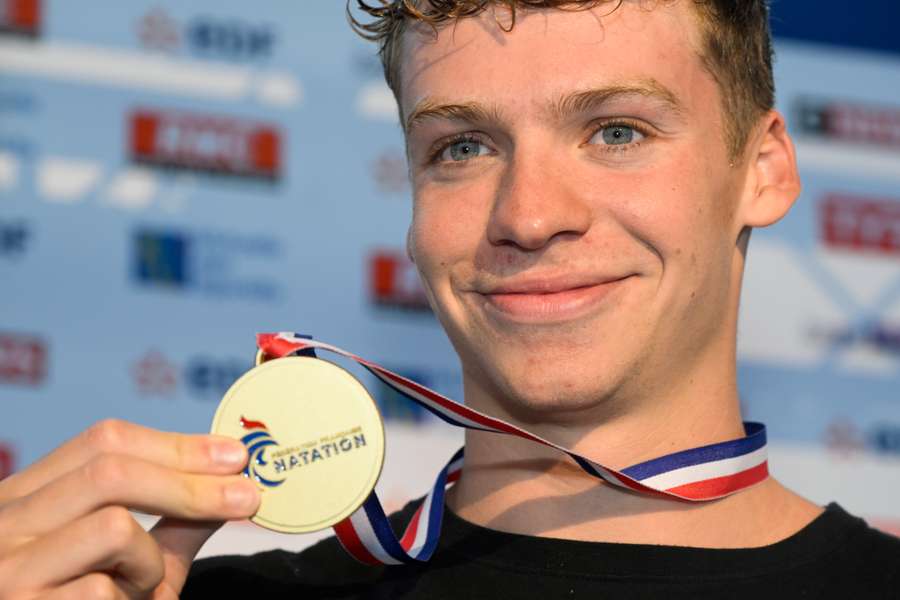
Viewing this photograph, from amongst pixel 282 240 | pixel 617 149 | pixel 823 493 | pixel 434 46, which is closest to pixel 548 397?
pixel 617 149

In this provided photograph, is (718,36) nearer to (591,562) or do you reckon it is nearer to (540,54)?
(540,54)

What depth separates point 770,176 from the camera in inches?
82.1

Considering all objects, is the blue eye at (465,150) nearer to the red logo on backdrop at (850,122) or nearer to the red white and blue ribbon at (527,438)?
the red white and blue ribbon at (527,438)

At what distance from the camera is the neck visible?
6.12ft

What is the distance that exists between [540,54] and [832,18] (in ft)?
7.58

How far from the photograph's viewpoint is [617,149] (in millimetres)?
1871

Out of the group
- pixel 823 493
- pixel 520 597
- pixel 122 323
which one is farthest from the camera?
pixel 823 493

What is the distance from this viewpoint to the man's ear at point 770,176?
6.64 feet

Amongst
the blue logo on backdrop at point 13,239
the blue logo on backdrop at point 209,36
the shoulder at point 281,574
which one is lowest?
the shoulder at point 281,574

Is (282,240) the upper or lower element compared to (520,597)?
upper

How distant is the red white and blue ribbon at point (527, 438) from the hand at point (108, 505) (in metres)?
0.23

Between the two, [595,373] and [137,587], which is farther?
[595,373]

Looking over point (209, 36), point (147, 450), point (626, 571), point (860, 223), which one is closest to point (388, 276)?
point (209, 36)

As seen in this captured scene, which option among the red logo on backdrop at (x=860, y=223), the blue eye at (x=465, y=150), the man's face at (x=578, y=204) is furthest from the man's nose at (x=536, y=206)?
the red logo on backdrop at (x=860, y=223)
